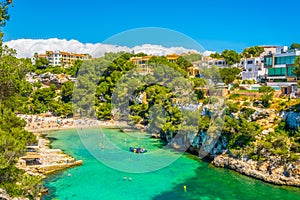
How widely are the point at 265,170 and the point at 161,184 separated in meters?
7.72

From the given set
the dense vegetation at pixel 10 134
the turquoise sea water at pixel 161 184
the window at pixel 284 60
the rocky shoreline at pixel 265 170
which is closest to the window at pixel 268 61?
the window at pixel 284 60

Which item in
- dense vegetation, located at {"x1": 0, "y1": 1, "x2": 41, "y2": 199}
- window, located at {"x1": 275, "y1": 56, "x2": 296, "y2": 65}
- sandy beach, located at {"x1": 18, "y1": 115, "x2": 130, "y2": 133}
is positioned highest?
window, located at {"x1": 275, "y1": 56, "x2": 296, "y2": 65}

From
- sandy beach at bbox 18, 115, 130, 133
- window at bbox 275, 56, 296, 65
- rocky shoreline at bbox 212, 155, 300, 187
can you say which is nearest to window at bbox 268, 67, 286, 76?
window at bbox 275, 56, 296, 65

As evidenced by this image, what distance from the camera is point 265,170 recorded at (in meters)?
20.2

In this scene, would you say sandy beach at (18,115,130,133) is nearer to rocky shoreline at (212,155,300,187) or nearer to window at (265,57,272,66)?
rocky shoreline at (212,155,300,187)

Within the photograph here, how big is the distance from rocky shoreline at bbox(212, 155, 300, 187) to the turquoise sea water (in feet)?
1.59

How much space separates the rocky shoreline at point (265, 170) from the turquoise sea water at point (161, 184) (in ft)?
1.59

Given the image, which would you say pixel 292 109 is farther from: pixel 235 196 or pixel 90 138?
pixel 90 138

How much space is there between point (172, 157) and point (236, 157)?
231 inches

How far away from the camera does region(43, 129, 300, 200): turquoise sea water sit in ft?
58.0

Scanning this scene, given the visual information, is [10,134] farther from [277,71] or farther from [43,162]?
[277,71]

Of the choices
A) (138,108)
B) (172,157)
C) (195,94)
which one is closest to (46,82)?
(138,108)

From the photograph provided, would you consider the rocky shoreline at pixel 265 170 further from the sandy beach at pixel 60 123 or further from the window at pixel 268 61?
the sandy beach at pixel 60 123

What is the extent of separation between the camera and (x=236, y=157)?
22.3m
